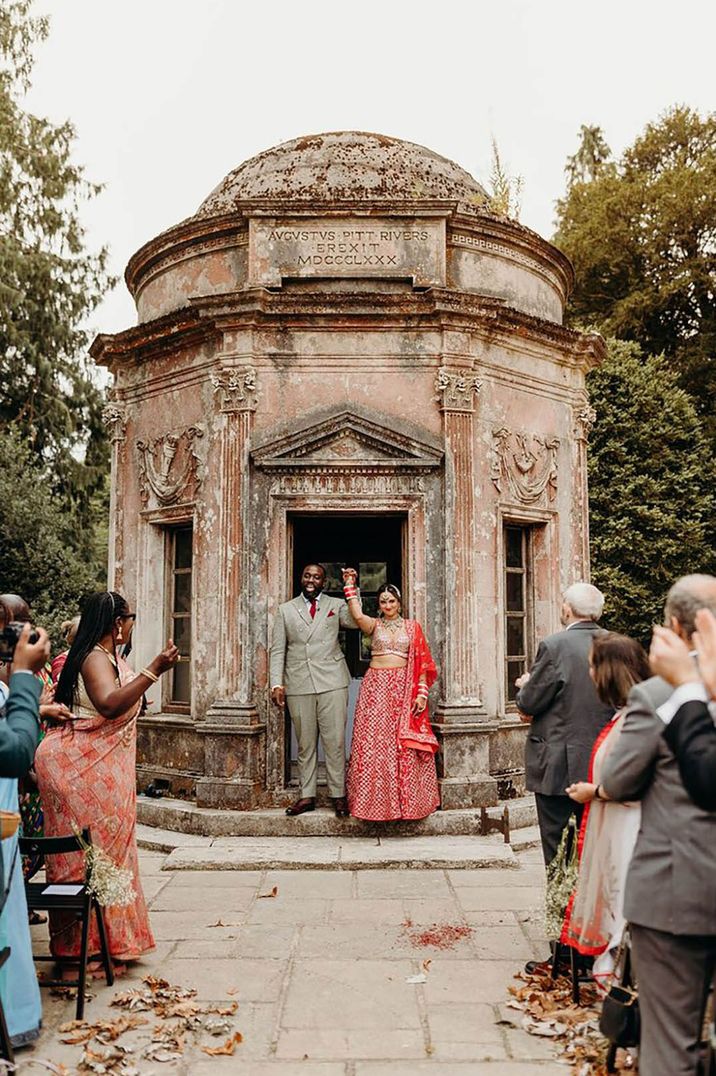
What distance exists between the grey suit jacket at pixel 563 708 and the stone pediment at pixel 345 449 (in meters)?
3.39

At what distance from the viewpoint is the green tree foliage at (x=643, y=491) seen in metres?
18.5

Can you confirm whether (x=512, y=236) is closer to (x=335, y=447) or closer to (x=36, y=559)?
(x=335, y=447)

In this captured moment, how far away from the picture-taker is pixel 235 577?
812cm

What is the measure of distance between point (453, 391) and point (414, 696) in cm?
269

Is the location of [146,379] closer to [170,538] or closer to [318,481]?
[170,538]

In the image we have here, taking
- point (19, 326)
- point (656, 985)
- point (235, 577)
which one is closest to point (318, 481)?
point (235, 577)

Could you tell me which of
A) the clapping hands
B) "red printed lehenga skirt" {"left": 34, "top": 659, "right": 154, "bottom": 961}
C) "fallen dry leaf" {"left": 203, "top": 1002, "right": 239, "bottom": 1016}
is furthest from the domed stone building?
the clapping hands

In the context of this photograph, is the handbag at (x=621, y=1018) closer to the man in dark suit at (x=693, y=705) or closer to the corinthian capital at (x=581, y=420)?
the man in dark suit at (x=693, y=705)

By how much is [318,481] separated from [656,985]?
225 inches

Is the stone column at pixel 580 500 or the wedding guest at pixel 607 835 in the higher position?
the stone column at pixel 580 500

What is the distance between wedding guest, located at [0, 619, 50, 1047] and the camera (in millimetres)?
3504

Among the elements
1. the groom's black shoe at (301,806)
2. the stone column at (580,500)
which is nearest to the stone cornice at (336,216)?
the stone column at (580,500)

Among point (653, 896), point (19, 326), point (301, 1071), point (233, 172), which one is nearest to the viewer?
point (653, 896)

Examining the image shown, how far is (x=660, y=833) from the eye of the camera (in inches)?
118
